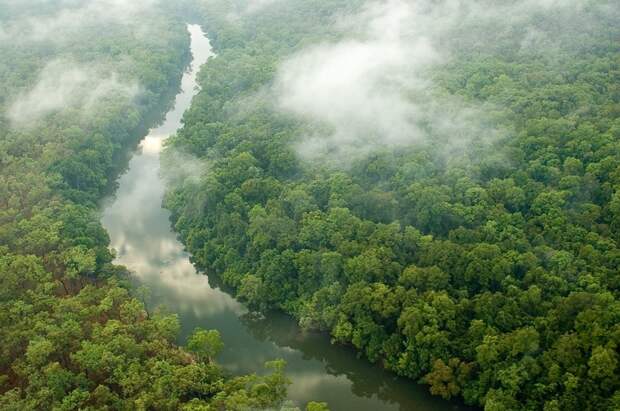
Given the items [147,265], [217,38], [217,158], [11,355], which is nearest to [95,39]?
[217,38]

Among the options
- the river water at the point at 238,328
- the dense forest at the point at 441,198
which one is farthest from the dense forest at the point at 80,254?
the dense forest at the point at 441,198

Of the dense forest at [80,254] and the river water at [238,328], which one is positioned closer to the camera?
the dense forest at [80,254]

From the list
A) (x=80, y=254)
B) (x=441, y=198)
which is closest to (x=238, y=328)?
(x=80, y=254)

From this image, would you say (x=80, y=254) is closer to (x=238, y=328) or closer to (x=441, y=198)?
(x=238, y=328)

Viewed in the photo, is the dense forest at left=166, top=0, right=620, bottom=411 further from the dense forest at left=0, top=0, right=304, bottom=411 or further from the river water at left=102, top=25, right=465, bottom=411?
the dense forest at left=0, top=0, right=304, bottom=411

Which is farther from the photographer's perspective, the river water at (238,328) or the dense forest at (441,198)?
the river water at (238,328)

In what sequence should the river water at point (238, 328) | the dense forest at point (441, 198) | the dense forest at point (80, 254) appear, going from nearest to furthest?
the dense forest at point (80, 254) → the dense forest at point (441, 198) → the river water at point (238, 328)

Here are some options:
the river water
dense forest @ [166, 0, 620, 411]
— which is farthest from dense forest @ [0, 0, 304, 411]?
dense forest @ [166, 0, 620, 411]

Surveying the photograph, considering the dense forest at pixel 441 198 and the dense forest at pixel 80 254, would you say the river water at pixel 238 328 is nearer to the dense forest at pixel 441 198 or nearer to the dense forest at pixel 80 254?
the dense forest at pixel 441 198

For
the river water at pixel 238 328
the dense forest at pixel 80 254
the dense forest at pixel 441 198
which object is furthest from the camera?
the river water at pixel 238 328
